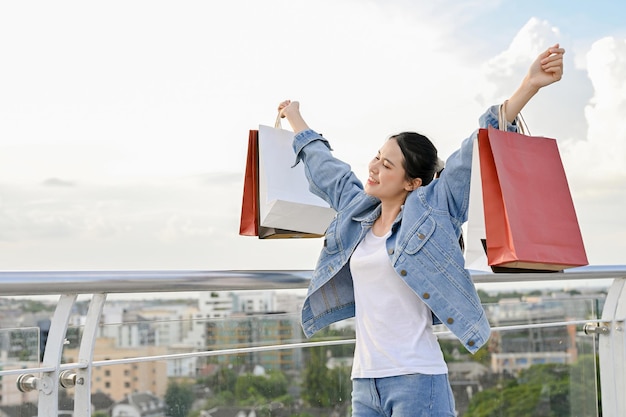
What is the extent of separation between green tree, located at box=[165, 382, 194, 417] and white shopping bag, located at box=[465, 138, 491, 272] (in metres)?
1.01

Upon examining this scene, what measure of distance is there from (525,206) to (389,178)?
0.43m

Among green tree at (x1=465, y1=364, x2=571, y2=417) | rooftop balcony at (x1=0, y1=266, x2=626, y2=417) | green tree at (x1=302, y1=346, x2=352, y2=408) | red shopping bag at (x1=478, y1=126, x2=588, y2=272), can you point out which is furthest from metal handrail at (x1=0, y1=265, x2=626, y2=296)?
green tree at (x1=465, y1=364, x2=571, y2=417)

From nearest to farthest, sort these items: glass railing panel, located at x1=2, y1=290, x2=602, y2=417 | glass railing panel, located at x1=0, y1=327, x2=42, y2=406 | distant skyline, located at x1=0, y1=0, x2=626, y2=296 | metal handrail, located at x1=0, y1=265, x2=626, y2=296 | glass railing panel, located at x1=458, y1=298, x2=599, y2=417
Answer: metal handrail, located at x1=0, y1=265, x2=626, y2=296 → glass railing panel, located at x1=0, y1=327, x2=42, y2=406 → glass railing panel, located at x1=2, y1=290, x2=602, y2=417 → glass railing panel, located at x1=458, y1=298, x2=599, y2=417 → distant skyline, located at x1=0, y1=0, x2=626, y2=296

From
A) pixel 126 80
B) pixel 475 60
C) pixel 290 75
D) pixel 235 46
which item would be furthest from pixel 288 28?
pixel 126 80

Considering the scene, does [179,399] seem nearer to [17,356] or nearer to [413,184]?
[17,356]

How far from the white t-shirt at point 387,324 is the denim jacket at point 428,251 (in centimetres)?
4

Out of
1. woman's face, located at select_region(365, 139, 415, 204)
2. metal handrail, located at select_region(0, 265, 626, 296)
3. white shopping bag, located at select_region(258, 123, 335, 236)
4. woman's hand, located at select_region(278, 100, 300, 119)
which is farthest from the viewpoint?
woman's hand, located at select_region(278, 100, 300, 119)

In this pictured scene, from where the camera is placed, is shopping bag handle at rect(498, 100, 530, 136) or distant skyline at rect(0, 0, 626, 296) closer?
shopping bag handle at rect(498, 100, 530, 136)

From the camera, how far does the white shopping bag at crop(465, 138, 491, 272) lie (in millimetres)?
2262

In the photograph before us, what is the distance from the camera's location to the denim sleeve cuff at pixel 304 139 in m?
2.81

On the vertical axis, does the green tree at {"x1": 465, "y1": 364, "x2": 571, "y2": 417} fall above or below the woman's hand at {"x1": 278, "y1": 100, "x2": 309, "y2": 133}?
below

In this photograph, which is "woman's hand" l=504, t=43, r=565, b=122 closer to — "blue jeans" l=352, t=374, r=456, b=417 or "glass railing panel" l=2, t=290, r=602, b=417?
"blue jeans" l=352, t=374, r=456, b=417

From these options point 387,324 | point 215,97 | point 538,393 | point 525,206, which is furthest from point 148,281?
point 215,97

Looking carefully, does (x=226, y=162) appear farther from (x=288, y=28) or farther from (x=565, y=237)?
(x=565, y=237)
